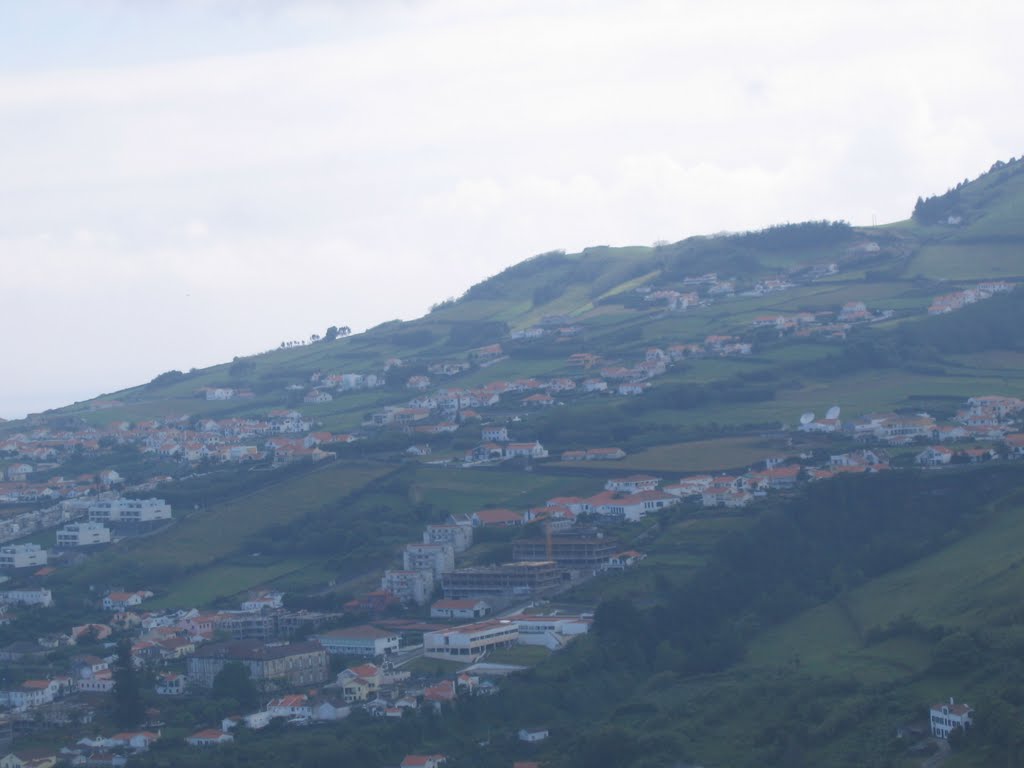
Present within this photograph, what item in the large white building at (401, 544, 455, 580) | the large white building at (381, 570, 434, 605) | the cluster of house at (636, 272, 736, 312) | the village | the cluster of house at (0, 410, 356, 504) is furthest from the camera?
the cluster of house at (636, 272, 736, 312)

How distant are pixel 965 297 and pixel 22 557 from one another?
1579 inches

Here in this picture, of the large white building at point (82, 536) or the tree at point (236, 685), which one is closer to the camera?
the tree at point (236, 685)

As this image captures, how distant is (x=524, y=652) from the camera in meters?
41.1

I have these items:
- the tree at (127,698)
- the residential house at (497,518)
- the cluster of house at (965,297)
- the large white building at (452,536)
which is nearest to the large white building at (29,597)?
the large white building at (452,536)

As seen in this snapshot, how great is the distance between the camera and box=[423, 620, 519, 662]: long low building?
4184 cm

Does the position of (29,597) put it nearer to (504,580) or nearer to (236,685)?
(236,685)

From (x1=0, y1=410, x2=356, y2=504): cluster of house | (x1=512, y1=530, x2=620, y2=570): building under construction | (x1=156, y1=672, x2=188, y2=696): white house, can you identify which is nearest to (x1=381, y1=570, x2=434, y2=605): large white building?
(x1=512, y1=530, x2=620, y2=570): building under construction

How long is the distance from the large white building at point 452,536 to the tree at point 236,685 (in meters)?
11.4

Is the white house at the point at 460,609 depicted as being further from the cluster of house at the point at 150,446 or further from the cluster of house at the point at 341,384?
the cluster of house at the point at 341,384

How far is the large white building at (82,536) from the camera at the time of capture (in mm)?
59594

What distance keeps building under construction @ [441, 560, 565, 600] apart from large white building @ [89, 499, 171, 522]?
640 inches

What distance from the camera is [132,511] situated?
61.2 metres

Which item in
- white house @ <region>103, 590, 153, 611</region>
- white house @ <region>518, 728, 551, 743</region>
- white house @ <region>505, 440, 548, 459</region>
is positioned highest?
white house @ <region>505, 440, 548, 459</region>

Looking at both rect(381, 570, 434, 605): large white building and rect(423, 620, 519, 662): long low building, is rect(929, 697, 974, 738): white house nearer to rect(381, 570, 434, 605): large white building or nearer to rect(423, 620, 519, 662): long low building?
rect(423, 620, 519, 662): long low building
